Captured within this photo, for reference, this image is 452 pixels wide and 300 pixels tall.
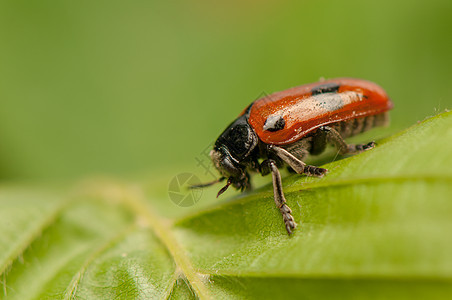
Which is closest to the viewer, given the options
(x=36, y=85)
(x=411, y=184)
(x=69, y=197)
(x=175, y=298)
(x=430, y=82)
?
(x=411, y=184)

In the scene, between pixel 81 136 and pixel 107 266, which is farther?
pixel 81 136

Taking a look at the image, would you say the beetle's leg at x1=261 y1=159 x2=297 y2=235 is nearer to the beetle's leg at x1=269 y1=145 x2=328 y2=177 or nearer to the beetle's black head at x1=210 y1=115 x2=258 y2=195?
the beetle's leg at x1=269 y1=145 x2=328 y2=177

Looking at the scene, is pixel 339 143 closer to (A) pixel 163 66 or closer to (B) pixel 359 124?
(B) pixel 359 124

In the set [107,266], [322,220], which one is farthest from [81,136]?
[322,220]

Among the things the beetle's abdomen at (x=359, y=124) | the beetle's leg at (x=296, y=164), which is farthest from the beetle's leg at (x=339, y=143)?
the beetle's leg at (x=296, y=164)

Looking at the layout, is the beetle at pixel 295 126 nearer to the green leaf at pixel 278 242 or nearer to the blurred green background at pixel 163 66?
the green leaf at pixel 278 242

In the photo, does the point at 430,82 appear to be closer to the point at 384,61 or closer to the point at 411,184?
the point at 384,61
